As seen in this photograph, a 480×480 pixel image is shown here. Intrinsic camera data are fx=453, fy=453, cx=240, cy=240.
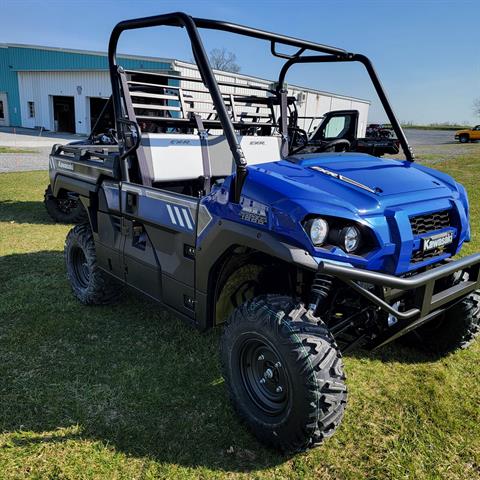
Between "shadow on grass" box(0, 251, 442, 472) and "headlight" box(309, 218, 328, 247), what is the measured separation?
1.16 m

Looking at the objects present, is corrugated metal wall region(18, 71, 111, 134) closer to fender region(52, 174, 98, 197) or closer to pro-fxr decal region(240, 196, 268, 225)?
fender region(52, 174, 98, 197)

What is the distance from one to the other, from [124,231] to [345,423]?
1.99m

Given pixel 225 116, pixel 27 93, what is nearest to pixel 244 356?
pixel 225 116

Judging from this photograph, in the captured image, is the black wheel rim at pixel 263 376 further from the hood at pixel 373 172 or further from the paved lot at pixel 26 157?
the paved lot at pixel 26 157

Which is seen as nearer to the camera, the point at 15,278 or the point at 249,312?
the point at 249,312

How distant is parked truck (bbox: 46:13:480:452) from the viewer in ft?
7.03

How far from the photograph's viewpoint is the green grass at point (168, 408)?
2301 millimetres

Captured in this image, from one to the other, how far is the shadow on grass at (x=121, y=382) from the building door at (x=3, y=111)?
3294cm

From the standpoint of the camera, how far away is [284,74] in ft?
13.5

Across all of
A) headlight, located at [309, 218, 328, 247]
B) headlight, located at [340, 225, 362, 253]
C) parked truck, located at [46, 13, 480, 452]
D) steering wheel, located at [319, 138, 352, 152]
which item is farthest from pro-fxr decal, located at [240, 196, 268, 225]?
steering wheel, located at [319, 138, 352, 152]

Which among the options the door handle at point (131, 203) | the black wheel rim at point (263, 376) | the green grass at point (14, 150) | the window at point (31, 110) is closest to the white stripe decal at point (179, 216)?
the door handle at point (131, 203)

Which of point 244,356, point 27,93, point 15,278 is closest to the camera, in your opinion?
point 244,356

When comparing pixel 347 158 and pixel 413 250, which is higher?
pixel 347 158

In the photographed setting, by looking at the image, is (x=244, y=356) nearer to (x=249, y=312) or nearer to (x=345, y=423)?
(x=249, y=312)
